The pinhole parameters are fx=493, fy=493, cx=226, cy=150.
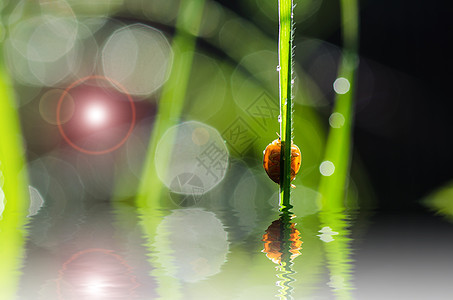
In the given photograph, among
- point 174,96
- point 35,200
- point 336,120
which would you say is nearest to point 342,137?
point 336,120

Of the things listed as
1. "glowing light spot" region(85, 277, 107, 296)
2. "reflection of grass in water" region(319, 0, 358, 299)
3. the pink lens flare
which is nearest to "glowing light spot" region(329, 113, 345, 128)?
"reflection of grass in water" region(319, 0, 358, 299)

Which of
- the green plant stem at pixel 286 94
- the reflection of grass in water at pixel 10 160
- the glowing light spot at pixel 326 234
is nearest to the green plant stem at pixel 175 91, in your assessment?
the reflection of grass in water at pixel 10 160

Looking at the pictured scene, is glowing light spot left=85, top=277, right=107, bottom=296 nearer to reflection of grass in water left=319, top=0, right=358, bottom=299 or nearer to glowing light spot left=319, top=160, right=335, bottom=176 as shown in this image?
reflection of grass in water left=319, top=0, right=358, bottom=299

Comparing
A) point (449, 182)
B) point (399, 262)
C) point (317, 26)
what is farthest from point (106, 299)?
point (449, 182)

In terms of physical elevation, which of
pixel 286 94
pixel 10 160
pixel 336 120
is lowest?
pixel 286 94

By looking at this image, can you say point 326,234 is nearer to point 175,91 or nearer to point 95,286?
point 95,286

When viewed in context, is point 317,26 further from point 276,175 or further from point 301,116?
point 276,175
